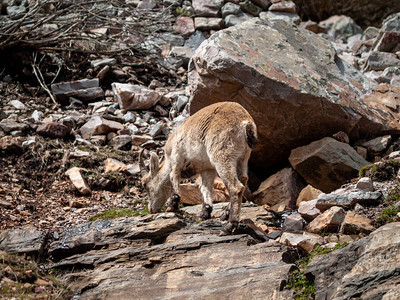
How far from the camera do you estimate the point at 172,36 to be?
1747 centimetres

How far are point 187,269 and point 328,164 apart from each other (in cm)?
475

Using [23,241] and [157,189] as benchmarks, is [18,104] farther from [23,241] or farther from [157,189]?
[23,241]

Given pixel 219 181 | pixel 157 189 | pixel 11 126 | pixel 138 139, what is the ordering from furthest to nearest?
pixel 138 139 < pixel 11 126 < pixel 219 181 < pixel 157 189

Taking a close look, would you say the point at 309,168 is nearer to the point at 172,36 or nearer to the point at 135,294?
the point at 135,294

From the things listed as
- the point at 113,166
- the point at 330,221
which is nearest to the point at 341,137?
the point at 330,221

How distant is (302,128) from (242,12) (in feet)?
32.9

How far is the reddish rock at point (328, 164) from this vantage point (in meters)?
9.40

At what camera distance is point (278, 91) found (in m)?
9.42

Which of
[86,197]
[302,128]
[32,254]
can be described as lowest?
[86,197]

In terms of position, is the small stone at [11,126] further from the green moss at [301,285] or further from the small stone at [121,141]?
the green moss at [301,285]

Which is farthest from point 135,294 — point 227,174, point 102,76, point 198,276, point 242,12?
point 242,12

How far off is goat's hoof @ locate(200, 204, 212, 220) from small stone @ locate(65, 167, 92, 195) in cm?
334

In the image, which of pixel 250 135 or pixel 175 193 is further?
pixel 175 193

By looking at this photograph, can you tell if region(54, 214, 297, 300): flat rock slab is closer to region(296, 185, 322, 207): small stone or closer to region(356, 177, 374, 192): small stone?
region(356, 177, 374, 192): small stone
